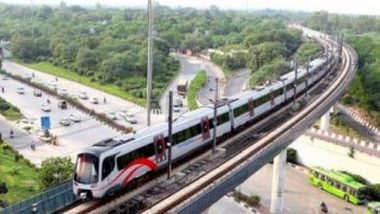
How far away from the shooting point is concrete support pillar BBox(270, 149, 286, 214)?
41125 mm

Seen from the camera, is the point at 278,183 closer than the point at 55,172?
No

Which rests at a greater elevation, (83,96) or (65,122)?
(65,122)

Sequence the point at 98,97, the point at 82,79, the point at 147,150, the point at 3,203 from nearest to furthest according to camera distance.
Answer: the point at 147,150, the point at 3,203, the point at 98,97, the point at 82,79

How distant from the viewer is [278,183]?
4122 cm

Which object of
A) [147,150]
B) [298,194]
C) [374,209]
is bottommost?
[298,194]

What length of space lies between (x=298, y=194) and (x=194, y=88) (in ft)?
131

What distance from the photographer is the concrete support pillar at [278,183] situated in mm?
41125

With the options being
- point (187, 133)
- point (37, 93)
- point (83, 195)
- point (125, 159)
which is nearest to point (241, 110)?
point (187, 133)

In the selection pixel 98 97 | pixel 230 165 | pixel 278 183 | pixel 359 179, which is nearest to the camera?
pixel 230 165

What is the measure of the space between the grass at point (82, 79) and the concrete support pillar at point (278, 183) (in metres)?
38.7

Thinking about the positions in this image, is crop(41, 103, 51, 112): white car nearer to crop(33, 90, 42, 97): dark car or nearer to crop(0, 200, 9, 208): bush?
crop(33, 90, 42, 97): dark car

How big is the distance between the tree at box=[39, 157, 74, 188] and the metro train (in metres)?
9.25

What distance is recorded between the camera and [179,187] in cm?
2534

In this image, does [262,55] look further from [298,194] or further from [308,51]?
[298,194]
